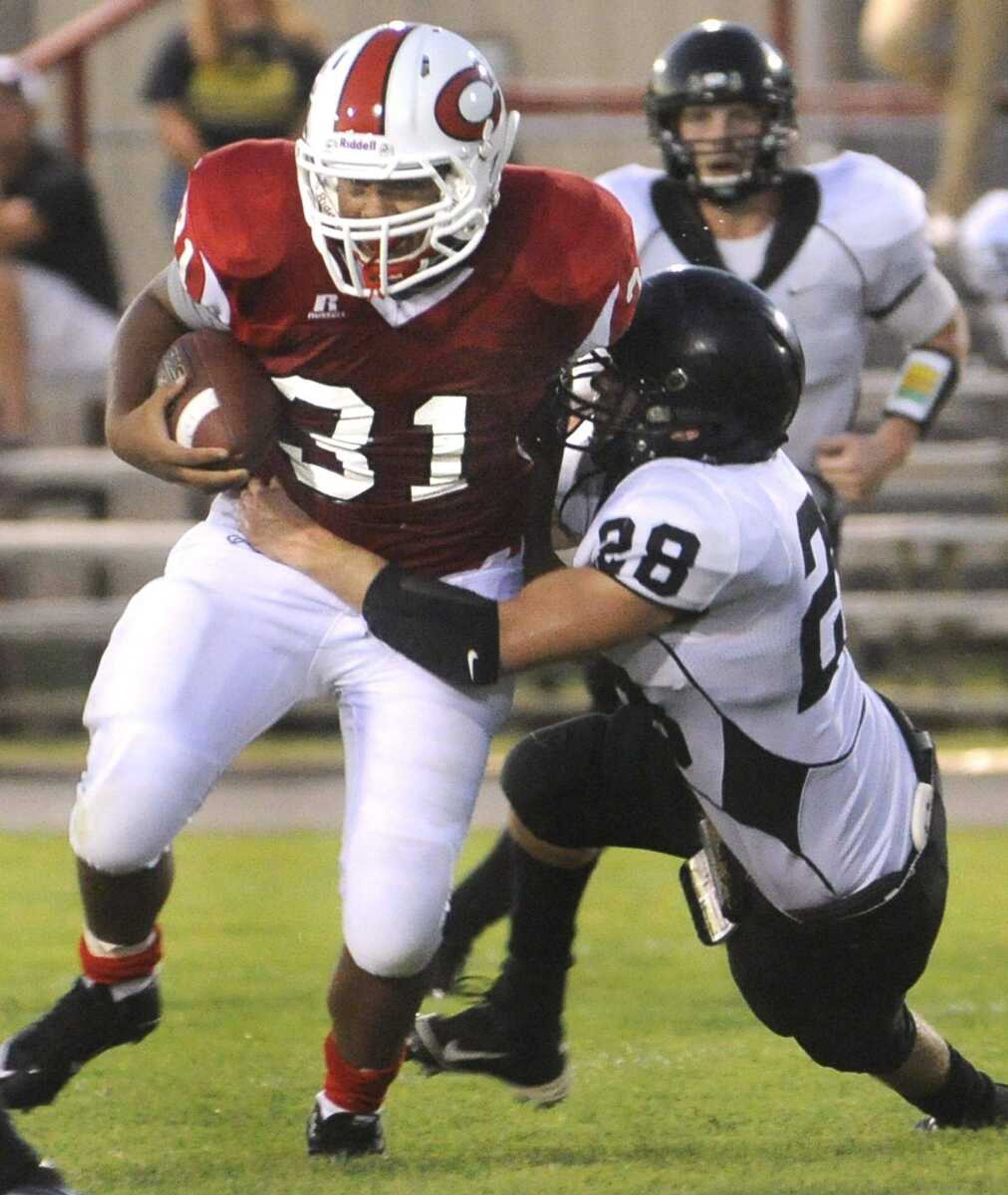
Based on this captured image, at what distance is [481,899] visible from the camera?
4516mm

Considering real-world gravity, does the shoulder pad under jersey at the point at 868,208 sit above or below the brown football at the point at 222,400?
below

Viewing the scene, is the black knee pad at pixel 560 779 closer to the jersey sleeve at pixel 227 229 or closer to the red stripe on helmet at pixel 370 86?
the jersey sleeve at pixel 227 229

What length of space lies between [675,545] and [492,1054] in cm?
100

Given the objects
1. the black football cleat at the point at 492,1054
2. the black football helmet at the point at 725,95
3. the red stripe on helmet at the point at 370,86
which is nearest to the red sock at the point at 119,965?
the black football cleat at the point at 492,1054

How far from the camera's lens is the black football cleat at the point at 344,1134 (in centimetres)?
357

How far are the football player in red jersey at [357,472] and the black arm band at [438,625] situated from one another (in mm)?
53

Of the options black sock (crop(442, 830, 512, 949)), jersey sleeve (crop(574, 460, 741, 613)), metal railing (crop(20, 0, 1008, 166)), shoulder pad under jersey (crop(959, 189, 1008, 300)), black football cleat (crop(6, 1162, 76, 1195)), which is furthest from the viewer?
metal railing (crop(20, 0, 1008, 166))

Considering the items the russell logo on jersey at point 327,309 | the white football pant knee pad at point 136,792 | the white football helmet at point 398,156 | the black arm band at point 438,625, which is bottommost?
the white football pant knee pad at point 136,792

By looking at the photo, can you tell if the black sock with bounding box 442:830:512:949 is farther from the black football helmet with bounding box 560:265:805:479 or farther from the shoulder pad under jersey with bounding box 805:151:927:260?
the shoulder pad under jersey with bounding box 805:151:927:260

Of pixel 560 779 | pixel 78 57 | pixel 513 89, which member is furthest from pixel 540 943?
pixel 78 57

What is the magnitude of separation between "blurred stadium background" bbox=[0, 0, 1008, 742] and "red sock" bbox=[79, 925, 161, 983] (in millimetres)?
4264

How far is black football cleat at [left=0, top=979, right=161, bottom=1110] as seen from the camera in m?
3.63

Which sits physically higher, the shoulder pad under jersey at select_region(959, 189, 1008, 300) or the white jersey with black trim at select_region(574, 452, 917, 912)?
the white jersey with black trim at select_region(574, 452, 917, 912)

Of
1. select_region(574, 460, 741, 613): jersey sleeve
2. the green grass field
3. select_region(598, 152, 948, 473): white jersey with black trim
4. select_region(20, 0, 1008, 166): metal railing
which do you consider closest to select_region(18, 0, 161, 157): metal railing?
select_region(20, 0, 1008, 166): metal railing
